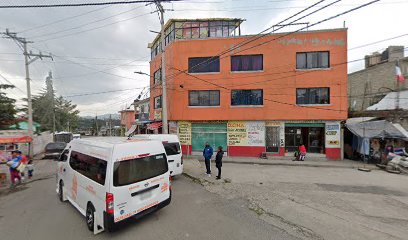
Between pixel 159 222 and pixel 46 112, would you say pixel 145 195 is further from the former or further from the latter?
pixel 46 112

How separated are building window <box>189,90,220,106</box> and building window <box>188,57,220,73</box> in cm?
197

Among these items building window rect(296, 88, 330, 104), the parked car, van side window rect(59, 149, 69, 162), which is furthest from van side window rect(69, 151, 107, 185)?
building window rect(296, 88, 330, 104)

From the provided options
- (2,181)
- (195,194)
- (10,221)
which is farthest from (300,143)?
(2,181)

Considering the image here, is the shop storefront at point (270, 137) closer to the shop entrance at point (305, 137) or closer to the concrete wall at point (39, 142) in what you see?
the shop entrance at point (305, 137)

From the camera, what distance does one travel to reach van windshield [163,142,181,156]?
973 cm

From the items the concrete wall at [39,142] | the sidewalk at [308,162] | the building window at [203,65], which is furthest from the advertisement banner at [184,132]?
the concrete wall at [39,142]

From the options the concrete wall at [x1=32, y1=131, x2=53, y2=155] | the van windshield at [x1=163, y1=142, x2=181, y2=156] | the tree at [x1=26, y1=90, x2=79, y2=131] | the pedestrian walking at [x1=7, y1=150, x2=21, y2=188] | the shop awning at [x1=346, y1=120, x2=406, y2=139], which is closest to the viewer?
the pedestrian walking at [x1=7, y1=150, x2=21, y2=188]

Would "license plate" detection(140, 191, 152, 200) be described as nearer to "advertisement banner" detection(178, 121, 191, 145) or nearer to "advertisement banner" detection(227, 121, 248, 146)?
"advertisement banner" detection(227, 121, 248, 146)

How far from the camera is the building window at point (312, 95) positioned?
17292 millimetres

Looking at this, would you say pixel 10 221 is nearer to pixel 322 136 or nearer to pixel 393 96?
pixel 322 136

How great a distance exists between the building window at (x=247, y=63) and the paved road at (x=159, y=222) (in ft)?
43.6

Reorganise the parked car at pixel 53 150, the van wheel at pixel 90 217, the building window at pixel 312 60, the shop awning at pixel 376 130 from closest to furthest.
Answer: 1. the van wheel at pixel 90 217
2. the shop awning at pixel 376 130
3. the building window at pixel 312 60
4. the parked car at pixel 53 150

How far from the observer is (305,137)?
58.9ft

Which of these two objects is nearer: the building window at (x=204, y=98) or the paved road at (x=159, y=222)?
the paved road at (x=159, y=222)
